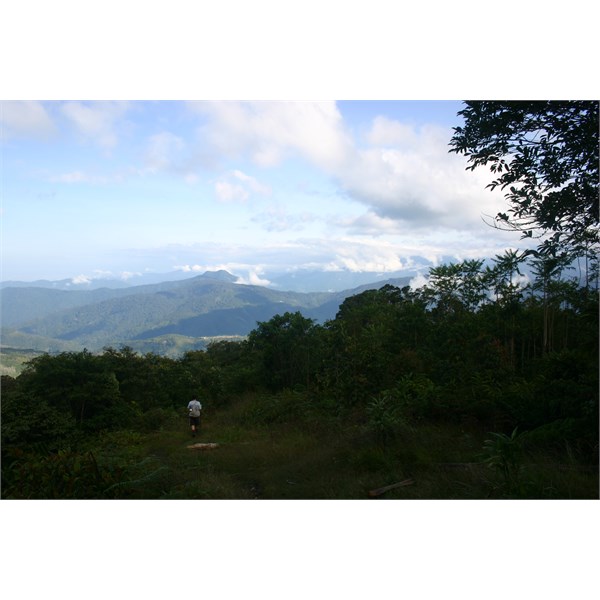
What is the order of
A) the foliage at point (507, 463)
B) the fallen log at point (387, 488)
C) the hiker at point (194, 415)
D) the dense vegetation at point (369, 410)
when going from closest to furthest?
1. the foliage at point (507, 463)
2. the fallen log at point (387, 488)
3. the dense vegetation at point (369, 410)
4. the hiker at point (194, 415)

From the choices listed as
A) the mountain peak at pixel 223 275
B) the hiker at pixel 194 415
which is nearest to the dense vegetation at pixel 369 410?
the hiker at pixel 194 415

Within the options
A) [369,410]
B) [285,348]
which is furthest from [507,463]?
[285,348]

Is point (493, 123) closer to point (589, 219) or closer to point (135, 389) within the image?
point (589, 219)

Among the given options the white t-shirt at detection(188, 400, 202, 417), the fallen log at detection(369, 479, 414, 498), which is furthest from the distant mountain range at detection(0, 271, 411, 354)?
the fallen log at detection(369, 479, 414, 498)

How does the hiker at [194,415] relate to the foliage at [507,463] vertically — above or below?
below

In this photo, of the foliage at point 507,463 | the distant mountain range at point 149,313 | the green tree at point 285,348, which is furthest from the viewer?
the distant mountain range at point 149,313

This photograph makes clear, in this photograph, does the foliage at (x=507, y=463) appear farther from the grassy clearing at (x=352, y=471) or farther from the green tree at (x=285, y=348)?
the green tree at (x=285, y=348)
